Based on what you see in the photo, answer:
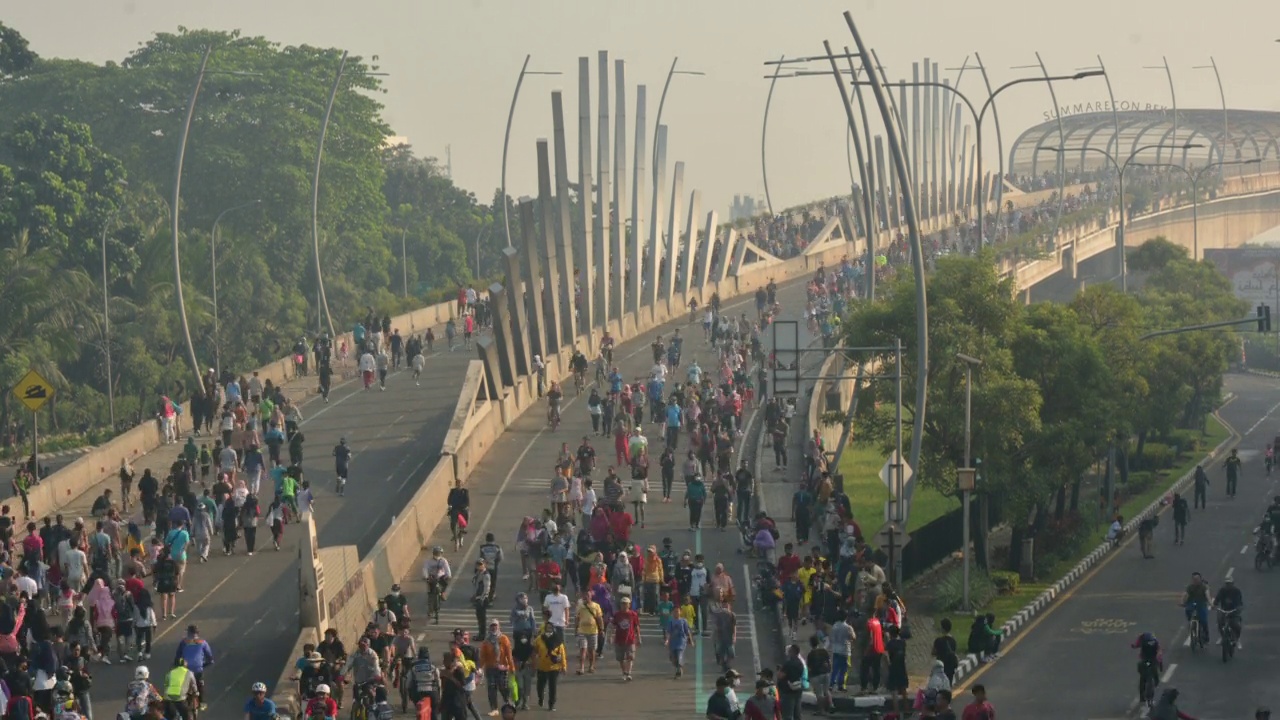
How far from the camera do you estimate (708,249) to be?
77.2 metres

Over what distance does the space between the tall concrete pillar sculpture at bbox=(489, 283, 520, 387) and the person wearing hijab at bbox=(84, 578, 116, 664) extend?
24417 millimetres

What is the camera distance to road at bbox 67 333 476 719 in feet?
99.6

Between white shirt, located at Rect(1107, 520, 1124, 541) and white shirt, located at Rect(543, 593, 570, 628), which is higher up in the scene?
white shirt, located at Rect(543, 593, 570, 628)

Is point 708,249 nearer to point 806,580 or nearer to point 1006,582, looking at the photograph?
point 1006,582

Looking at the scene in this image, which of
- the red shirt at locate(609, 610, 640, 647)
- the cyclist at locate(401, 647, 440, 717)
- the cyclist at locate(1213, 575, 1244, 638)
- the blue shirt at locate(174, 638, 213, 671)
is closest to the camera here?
the cyclist at locate(401, 647, 440, 717)

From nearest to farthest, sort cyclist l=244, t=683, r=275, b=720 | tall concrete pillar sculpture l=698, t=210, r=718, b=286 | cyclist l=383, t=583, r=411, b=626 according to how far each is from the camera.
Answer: cyclist l=244, t=683, r=275, b=720
cyclist l=383, t=583, r=411, b=626
tall concrete pillar sculpture l=698, t=210, r=718, b=286

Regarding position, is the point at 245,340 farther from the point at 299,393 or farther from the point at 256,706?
the point at 256,706

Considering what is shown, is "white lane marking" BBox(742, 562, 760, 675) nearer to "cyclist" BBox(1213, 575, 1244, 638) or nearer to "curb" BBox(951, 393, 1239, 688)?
"curb" BBox(951, 393, 1239, 688)

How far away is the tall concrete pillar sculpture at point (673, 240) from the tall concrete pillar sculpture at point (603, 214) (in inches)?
94.6

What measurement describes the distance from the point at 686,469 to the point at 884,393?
464 cm

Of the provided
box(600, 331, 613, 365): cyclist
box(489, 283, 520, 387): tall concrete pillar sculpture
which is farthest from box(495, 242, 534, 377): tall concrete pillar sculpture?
box(600, 331, 613, 365): cyclist

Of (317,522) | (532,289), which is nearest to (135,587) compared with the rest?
(317,522)

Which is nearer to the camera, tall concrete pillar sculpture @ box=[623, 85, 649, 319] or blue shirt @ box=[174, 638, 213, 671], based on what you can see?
blue shirt @ box=[174, 638, 213, 671]

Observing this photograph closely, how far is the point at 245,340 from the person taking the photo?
8625 cm
